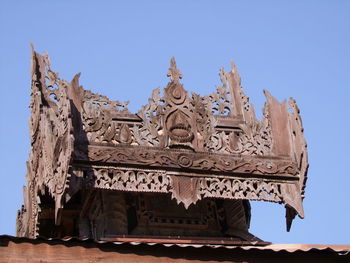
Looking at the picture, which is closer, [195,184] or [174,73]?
[195,184]

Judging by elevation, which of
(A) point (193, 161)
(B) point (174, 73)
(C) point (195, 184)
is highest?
(B) point (174, 73)

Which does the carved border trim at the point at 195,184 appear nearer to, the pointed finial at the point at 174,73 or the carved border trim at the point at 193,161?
the carved border trim at the point at 193,161

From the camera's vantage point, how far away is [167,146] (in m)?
14.9

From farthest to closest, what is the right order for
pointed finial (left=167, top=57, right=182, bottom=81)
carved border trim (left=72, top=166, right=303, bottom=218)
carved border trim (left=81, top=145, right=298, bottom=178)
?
pointed finial (left=167, top=57, right=182, bottom=81)
carved border trim (left=81, top=145, right=298, bottom=178)
carved border trim (left=72, top=166, right=303, bottom=218)

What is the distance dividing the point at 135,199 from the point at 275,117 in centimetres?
312

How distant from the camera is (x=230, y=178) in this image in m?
14.8

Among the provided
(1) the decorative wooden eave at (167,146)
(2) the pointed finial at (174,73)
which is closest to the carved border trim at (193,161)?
(1) the decorative wooden eave at (167,146)

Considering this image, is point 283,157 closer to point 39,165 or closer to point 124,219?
point 124,219

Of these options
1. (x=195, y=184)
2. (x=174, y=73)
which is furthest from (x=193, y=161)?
(x=174, y=73)

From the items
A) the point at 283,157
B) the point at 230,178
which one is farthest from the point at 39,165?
the point at 283,157

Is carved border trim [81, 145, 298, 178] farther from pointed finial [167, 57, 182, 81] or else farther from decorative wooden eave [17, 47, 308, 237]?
pointed finial [167, 57, 182, 81]

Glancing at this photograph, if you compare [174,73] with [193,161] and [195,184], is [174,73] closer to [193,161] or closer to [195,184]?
[193,161]

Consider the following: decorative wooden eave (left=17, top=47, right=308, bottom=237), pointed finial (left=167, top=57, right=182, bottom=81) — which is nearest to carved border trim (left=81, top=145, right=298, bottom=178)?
decorative wooden eave (left=17, top=47, right=308, bottom=237)

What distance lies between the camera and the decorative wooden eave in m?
14.2
